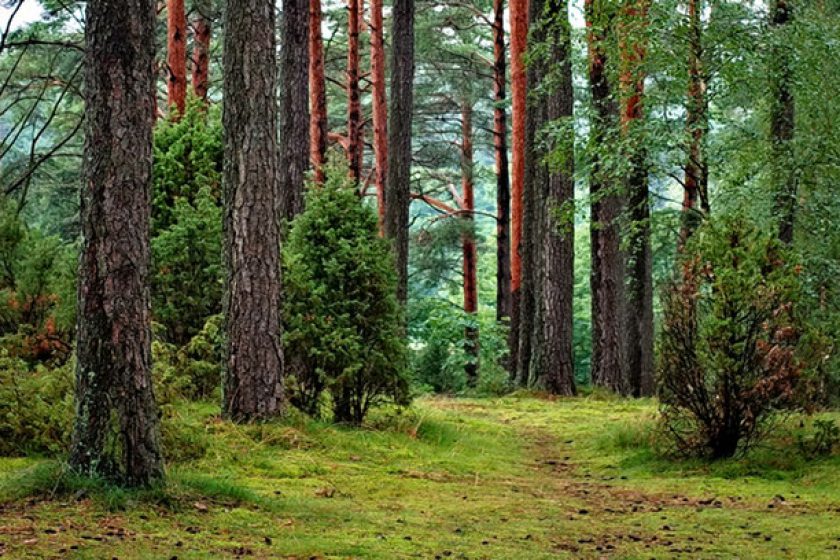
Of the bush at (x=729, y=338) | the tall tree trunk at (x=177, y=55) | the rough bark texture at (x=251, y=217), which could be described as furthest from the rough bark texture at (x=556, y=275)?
the rough bark texture at (x=251, y=217)

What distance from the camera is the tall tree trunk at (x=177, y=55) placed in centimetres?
1717

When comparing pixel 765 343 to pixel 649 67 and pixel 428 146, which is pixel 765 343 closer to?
pixel 649 67

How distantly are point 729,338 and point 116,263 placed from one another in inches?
201

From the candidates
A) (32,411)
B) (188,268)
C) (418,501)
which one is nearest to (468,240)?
(188,268)

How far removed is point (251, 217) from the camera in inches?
362

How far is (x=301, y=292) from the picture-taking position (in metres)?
9.94

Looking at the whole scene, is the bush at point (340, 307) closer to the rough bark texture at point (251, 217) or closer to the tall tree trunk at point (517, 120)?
the rough bark texture at point (251, 217)

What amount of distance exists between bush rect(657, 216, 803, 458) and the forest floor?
359mm

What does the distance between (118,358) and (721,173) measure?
815 centimetres

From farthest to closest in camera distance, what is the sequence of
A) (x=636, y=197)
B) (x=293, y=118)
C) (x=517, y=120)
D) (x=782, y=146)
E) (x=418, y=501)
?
(x=517, y=120) < (x=293, y=118) < (x=636, y=197) < (x=782, y=146) < (x=418, y=501)

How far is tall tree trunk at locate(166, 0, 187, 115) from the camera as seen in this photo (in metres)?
17.2

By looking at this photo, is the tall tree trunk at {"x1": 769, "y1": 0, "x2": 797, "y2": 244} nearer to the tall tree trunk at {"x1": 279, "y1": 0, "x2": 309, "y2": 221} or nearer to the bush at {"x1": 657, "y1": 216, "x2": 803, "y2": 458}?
the bush at {"x1": 657, "y1": 216, "x2": 803, "y2": 458}

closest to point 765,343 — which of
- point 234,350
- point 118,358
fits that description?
point 234,350

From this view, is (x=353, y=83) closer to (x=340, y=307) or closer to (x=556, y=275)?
(x=556, y=275)
